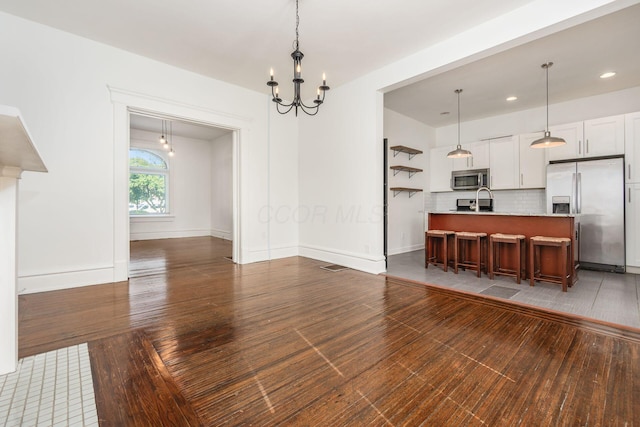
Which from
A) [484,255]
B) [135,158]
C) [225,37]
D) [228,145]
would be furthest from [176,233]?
[484,255]

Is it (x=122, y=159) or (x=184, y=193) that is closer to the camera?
(x=122, y=159)

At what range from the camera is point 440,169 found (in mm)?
6711

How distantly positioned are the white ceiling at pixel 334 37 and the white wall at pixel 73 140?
0.82 feet

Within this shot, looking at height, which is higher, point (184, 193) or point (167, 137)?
point (167, 137)

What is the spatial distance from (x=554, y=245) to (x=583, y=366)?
2.09 meters

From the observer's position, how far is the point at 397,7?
2.86 metres

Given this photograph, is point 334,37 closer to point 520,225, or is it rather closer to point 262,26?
point 262,26

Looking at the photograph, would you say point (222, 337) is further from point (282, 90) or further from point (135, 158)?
point (135, 158)

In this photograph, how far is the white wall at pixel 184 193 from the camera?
7.86 metres

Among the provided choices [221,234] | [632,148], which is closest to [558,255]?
[632,148]

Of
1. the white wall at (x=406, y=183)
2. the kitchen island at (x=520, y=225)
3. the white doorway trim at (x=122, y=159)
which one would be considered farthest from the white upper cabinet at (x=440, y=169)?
the white doorway trim at (x=122, y=159)

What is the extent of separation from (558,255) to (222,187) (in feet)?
25.4

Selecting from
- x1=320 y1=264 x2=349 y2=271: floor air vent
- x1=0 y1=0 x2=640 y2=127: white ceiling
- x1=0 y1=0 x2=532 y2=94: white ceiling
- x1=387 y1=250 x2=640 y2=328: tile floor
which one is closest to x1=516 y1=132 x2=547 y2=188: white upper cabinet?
x1=0 y1=0 x2=640 y2=127: white ceiling

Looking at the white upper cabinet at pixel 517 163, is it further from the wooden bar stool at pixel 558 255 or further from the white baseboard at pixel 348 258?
the white baseboard at pixel 348 258
